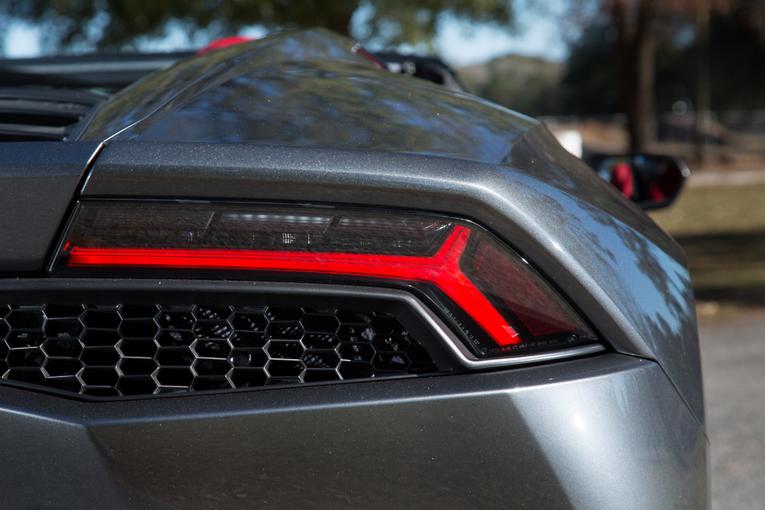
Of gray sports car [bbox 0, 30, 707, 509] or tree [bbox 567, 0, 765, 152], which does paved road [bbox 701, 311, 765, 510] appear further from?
tree [bbox 567, 0, 765, 152]

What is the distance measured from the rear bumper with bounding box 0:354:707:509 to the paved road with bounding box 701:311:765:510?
2.73 meters

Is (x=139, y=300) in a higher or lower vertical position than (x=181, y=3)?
higher

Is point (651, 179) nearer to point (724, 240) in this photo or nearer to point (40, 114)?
point (40, 114)

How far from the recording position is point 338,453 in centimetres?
116

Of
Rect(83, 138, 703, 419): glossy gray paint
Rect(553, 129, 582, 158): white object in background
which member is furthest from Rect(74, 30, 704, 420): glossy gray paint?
Rect(553, 129, 582, 158): white object in background

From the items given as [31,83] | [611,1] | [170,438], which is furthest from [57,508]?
[611,1]

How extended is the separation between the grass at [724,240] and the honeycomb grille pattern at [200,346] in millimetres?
3611

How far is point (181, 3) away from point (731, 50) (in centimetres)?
4468

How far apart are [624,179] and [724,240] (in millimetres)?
11750

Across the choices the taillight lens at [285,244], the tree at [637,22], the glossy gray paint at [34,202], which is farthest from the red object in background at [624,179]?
the tree at [637,22]

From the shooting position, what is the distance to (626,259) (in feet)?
4.44

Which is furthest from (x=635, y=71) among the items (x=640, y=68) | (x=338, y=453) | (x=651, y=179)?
(x=338, y=453)

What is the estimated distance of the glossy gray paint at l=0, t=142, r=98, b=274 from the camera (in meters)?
1.19

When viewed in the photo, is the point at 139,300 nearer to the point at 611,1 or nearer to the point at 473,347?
the point at 473,347
